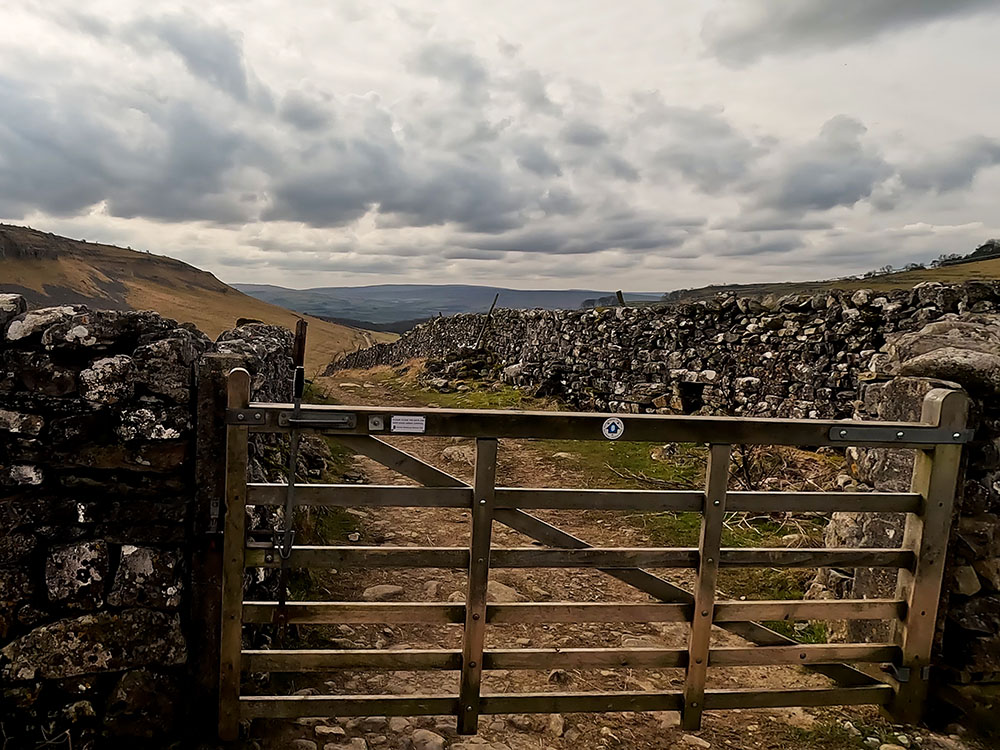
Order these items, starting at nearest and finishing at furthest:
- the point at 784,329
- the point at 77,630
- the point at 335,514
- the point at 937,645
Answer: the point at 77,630, the point at 937,645, the point at 335,514, the point at 784,329

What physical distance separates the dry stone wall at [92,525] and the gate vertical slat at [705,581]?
288cm

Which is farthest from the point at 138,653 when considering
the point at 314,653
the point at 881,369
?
the point at 881,369

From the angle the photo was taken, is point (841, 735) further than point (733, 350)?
No

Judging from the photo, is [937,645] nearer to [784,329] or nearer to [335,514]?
[335,514]

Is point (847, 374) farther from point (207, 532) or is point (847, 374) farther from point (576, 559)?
point (207, 532)

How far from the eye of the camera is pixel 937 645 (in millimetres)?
4125

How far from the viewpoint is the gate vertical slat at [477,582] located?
3609 mm

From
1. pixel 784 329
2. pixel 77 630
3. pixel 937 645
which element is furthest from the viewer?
pixel 784 329

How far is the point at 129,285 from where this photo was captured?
64.6m

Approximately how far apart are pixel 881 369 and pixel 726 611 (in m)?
2.44

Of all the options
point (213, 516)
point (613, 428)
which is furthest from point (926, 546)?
point (213, 516)

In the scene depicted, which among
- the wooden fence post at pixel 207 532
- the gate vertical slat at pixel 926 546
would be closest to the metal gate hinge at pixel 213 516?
the wooden fence post at pixel 207 532

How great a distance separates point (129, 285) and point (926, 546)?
7406cm

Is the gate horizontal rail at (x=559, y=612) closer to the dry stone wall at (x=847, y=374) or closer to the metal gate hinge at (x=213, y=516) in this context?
the metal gate hinge at (x=213, y=516)
